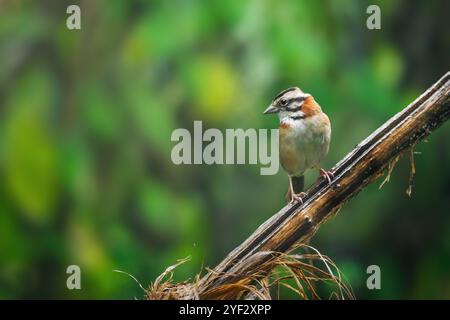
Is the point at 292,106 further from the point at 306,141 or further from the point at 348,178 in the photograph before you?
the point at 348,178

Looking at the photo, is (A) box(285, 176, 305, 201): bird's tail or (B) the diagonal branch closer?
(B) the diagonal branch

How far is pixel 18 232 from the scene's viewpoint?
9.11ft

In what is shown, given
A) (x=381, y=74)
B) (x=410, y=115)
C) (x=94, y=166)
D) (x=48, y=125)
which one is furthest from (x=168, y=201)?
(x=410, y=115)

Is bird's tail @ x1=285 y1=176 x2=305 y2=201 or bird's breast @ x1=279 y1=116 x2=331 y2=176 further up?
bird's breast @ x1=279 y1=116 x2=331 y2=176

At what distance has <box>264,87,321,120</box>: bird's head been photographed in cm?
241

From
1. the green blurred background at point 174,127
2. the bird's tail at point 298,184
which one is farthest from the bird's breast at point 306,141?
the green blurred background at point 174,127

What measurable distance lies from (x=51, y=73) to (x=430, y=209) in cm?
146

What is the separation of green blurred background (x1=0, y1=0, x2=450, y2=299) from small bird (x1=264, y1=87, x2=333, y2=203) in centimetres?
27

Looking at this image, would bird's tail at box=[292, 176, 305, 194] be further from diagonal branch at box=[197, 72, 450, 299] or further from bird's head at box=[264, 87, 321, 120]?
diagonal branch at box=[197, 72, 450, 299]

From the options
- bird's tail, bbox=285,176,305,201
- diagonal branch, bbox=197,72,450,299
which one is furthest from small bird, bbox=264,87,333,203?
diagonal branch, bbox=197,72,450,299

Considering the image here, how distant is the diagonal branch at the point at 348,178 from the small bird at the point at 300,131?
0.43m

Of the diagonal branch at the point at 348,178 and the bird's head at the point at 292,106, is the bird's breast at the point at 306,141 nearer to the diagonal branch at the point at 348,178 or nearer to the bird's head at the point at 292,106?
the bird's head at the point at 292,106

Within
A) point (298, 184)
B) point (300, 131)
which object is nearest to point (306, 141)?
point (300, 131)

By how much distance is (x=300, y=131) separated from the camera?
7.86 ft
